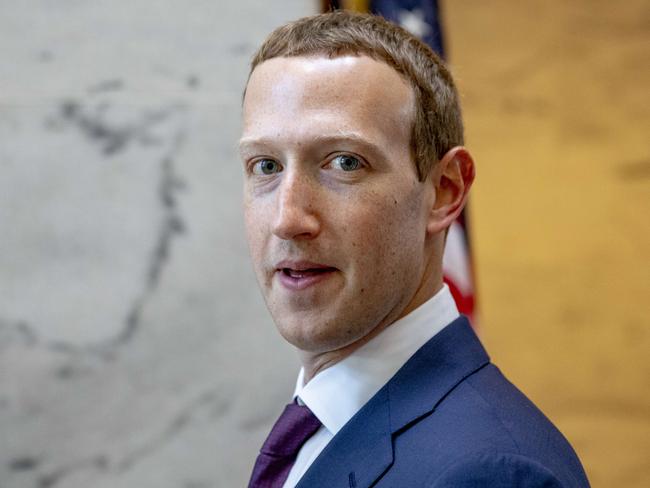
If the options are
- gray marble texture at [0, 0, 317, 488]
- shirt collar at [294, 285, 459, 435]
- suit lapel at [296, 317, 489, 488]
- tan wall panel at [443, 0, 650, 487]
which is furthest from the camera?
tan wall panel at [443, 0, 650, 487]

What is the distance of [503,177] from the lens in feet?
17.9

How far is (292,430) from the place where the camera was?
1606 mm

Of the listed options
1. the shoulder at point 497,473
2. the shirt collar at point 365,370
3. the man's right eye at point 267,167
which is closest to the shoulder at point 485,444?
the shoulder at point 497,473

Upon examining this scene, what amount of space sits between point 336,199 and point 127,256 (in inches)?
47.7

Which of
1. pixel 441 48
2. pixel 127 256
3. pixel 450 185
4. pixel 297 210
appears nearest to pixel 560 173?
pixel 441 48

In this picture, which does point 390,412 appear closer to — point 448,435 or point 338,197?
point 448,435

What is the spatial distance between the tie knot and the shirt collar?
0.12 feet

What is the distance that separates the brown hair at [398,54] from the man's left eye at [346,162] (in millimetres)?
114

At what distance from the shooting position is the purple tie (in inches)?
62.8

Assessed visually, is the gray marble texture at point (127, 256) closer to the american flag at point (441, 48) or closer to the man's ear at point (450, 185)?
the american flag at point (441, 48)

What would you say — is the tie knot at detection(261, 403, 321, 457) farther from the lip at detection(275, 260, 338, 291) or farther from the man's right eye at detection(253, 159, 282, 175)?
the man's right eye at detection(253, 159, 282, 175)

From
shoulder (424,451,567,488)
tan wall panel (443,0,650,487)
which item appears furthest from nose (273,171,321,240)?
tan wall panel (443,0,650,487)

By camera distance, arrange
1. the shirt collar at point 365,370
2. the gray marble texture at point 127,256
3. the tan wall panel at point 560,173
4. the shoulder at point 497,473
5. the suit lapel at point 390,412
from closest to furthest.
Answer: the shoulder at point 497,473, the suit lapel at point 390,412, the shirt collar at point 365,370, the gray marble texture at point 127,256, the tan wall panel at point 560,173

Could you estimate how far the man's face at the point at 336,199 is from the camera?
145 cm
